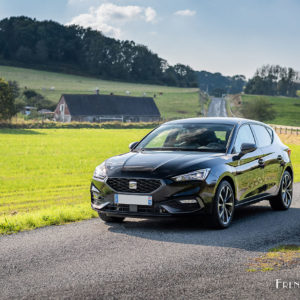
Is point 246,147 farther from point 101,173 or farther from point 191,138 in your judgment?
point 101,173

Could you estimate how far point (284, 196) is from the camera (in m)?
10.7

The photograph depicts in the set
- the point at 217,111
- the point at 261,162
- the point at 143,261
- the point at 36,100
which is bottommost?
the point at 217,111

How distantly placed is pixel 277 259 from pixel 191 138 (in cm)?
330

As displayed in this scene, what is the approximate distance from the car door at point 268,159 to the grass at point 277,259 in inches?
121

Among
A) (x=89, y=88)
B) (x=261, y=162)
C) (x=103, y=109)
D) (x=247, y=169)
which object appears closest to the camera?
(x=247, y=169)

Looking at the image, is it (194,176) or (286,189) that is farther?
(286,189)

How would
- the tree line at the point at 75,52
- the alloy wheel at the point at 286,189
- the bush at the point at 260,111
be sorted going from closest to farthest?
the alloy wheel at the point at 286,189 → the bush at the point at 260,111 → the tree line at the point at 75,52

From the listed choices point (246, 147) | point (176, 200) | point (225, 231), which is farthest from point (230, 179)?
point (176, 200)

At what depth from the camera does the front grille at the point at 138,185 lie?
302 inches

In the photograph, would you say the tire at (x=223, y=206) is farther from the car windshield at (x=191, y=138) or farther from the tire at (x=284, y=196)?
the tire at (x=284, y=196)

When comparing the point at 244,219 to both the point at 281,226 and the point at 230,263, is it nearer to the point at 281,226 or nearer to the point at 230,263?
the point at 281,226

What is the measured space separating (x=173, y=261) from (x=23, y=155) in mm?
23747

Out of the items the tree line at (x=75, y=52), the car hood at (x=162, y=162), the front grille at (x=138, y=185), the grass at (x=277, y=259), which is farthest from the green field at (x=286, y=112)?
the grass at (x=277, y=259)

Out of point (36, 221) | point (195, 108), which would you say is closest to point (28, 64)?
point (195, 108)
